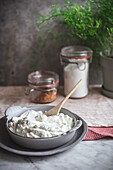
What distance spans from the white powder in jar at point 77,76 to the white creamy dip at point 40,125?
40 cm

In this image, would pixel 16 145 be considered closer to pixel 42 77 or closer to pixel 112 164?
pixel 112 164

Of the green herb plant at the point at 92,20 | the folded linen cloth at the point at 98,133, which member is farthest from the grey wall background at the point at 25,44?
the folded linen cloth at the point at 98,133

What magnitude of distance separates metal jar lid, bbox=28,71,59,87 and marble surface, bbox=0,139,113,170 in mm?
469

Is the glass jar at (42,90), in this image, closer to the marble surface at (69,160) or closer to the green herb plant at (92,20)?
the green herb plant at (92,20)

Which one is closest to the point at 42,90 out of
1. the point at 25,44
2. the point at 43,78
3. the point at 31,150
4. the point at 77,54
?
the point at 43,78

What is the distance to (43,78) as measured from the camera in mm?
1416

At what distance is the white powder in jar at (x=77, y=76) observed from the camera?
1.28 meters

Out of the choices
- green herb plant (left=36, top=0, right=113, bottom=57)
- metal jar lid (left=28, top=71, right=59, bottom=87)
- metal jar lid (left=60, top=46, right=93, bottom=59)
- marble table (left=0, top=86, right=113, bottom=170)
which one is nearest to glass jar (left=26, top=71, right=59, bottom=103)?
metal jar lid (left=28, top=71, right=59, bottom=87)

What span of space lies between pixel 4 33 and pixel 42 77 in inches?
14.5

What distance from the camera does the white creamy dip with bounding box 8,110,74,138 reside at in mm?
804

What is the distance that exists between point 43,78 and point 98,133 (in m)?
0.58

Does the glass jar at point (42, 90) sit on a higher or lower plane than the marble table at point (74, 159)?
higher

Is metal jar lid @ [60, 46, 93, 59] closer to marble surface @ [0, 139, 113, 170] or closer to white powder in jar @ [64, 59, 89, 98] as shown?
white powder in jar @ [64, 59, 89, 98]

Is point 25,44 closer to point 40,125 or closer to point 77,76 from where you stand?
point 77,76
